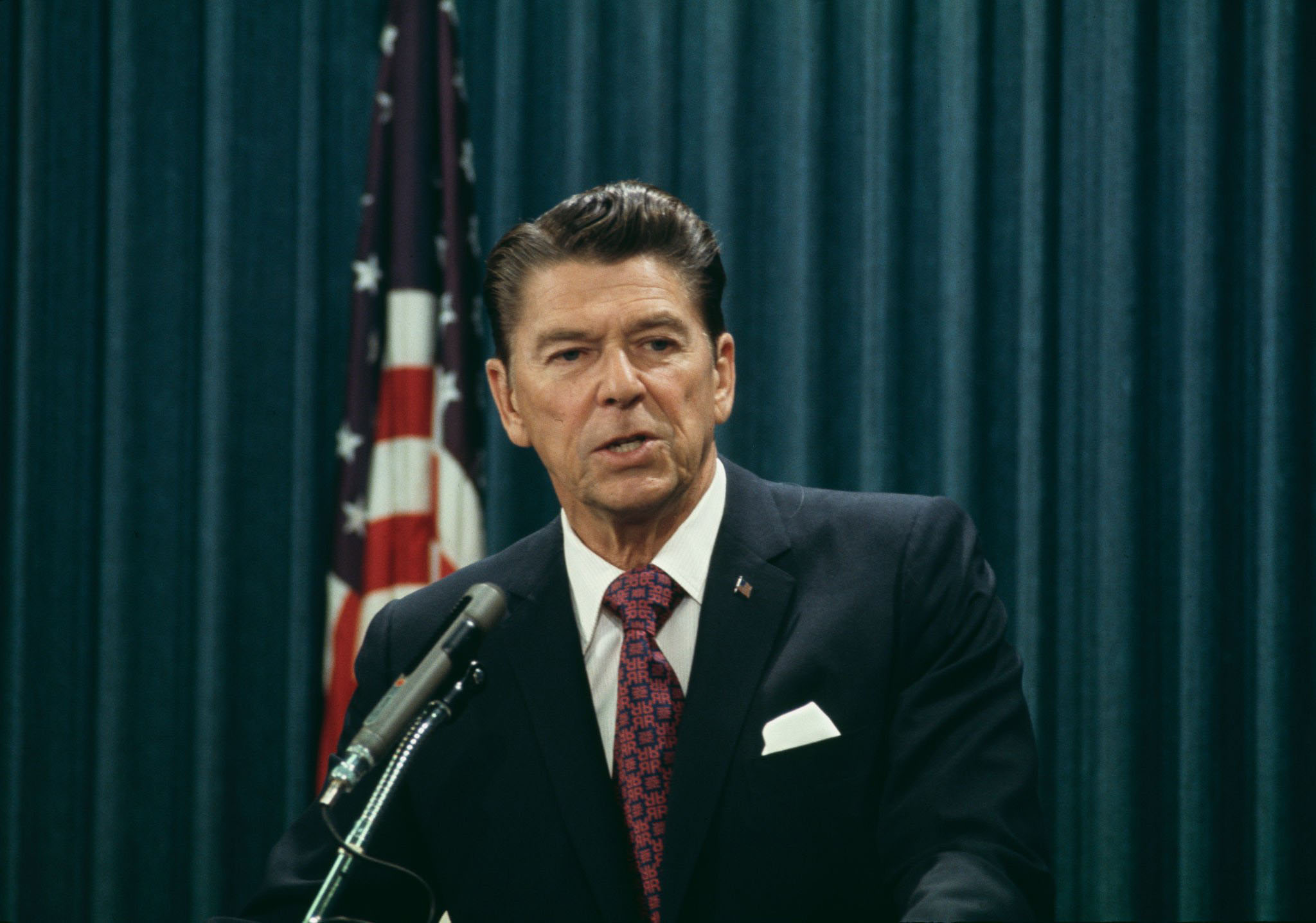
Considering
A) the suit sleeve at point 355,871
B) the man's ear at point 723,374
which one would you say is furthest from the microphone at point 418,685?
the man's ear at point 723,374

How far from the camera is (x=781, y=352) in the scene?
2727 mm

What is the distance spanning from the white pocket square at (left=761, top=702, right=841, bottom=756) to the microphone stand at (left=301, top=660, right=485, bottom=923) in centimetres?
52

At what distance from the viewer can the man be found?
134 centimetres

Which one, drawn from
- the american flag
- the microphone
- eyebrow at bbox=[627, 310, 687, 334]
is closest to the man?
eyebrow at bbox=[627, 310, 687, 334]

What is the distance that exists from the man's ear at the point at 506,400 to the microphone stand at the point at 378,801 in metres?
0.77

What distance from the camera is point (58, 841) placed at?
2838 millimetres

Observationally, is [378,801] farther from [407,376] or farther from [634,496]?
[407,376]

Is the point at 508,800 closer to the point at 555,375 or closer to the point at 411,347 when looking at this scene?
the point at 555,375

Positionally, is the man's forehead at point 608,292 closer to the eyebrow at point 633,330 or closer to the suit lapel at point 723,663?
the eyebrow at point 633,330

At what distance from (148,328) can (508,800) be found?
6.35 feet

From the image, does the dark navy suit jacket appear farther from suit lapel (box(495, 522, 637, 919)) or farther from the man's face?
the man's face

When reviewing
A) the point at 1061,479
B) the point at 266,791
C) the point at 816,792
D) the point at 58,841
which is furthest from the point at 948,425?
the point at 58,841

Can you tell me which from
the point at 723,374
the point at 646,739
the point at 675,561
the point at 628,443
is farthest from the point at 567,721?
the point at 723,374

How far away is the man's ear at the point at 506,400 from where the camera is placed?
1.72 metres
